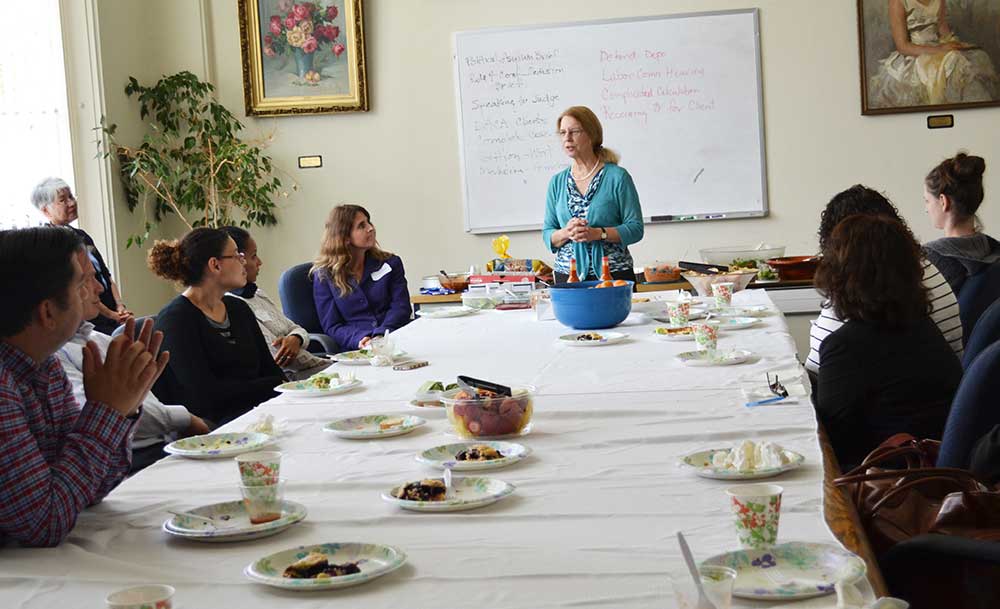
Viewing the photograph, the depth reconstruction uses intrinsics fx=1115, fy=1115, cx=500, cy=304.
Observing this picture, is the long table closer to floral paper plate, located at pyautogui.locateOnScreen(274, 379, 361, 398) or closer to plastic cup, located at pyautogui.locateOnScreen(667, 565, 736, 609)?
floral paper plate, located at pyautogui.locateOnScreen(274, 379, 361, 398)

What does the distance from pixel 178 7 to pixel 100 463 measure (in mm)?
5832

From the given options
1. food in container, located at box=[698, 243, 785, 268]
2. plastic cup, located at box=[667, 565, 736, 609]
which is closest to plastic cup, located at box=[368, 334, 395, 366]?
plastic cup, located at box=[667, 565, 736, 609]

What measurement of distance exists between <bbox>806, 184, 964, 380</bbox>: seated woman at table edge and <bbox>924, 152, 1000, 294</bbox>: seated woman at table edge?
1.10 feet

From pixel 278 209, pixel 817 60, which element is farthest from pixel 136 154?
pixel 817 60

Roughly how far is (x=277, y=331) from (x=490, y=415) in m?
2.51

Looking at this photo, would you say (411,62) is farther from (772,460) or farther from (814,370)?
(772,460)

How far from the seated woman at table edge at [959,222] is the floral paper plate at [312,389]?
2126 millimetres

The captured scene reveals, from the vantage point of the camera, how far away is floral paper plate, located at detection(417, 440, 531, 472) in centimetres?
186

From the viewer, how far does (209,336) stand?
140 inches

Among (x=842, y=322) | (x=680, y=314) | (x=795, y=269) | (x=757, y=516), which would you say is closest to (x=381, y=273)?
(x=680, y=314)

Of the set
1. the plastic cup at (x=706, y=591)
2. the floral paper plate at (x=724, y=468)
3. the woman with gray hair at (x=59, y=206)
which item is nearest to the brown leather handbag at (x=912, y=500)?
the floral paper plate at (x=724, y=468)

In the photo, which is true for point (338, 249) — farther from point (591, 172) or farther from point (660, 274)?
point (660, 274)

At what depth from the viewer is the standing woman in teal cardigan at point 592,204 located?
482 centimetres

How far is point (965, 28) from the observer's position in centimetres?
629
